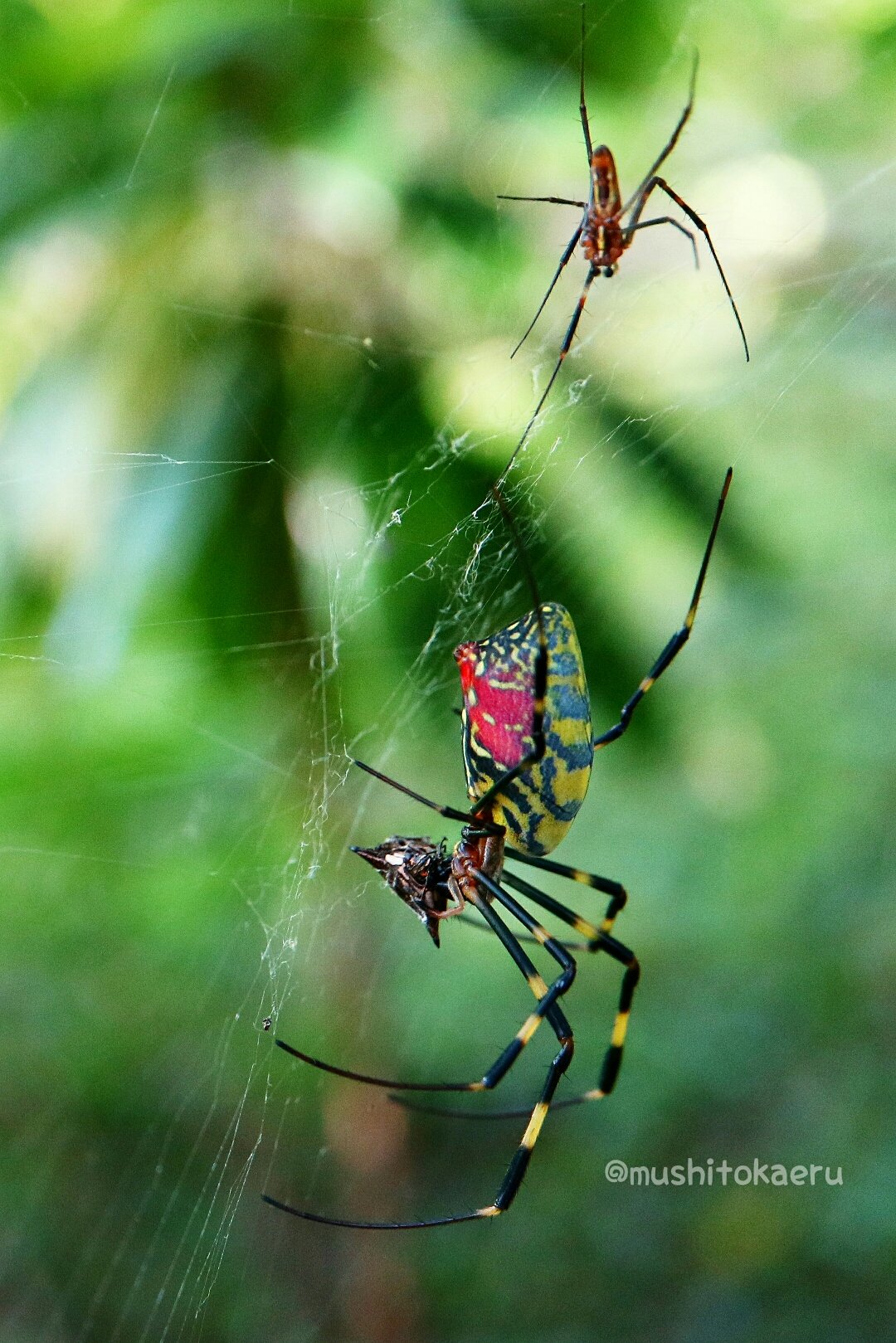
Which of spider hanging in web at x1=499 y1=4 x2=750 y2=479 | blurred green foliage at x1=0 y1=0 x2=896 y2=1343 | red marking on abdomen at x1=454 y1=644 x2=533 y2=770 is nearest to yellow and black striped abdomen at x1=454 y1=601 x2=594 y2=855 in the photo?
red marking on abdomen at x1=454 y1=644 x2=533 y2=770

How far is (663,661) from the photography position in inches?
58.9

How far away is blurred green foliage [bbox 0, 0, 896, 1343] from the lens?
141cm

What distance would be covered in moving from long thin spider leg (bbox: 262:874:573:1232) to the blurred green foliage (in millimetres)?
310

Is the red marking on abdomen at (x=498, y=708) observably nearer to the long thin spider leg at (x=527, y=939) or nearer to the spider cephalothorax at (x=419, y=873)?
the spider cephalothorax at (x=419, y=873)

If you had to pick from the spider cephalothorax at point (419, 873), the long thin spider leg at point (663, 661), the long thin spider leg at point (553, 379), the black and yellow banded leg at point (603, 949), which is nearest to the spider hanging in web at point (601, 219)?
the long thin spider leg at point (553, 379)

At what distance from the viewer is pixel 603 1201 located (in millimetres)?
2963

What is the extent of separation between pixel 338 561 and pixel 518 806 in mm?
435

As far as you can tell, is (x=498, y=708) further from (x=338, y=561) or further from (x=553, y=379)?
(x=553, y=379)

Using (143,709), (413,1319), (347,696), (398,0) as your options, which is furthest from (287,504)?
(413,1319)

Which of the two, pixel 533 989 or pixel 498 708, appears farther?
pixel 533 989

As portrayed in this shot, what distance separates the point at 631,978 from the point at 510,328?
1114 mm

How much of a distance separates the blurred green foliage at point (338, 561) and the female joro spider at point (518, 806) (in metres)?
0.16

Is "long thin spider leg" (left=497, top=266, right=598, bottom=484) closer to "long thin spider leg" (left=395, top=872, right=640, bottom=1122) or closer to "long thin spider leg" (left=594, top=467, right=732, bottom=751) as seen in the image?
"long thin spider leg" (left=594, top=467, right=732, bottom=751)

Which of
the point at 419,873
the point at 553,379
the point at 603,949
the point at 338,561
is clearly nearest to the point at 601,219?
the point at 553,379
